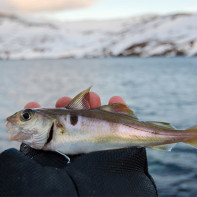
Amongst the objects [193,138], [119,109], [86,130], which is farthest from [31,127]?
[193,138]

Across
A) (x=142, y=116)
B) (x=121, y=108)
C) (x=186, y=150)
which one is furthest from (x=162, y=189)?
(x=142, y=116)

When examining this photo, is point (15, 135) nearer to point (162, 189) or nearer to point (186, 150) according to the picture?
Answer: point (162, 189)

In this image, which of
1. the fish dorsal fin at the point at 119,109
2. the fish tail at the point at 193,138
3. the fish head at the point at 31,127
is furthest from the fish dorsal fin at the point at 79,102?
the fish tail at the point at 193,138

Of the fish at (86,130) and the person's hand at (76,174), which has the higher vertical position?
the fish at (86,130)

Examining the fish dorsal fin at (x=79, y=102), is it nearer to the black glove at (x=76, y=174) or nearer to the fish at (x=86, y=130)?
the fish at (x=86, y=130)

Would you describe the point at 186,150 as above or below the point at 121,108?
below

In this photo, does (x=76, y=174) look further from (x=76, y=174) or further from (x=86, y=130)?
(x=86, y=130)

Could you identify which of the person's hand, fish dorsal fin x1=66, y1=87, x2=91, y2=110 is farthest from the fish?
the person's hand

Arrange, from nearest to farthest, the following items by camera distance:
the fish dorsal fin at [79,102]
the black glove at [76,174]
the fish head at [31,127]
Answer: the black glove at [76,174], the fish head at [31,127], the fish dorsal fin at [79,102]
